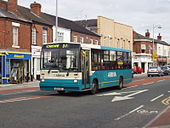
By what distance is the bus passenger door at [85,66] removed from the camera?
16.0 m

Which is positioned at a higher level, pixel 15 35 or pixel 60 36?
pixel 60 36

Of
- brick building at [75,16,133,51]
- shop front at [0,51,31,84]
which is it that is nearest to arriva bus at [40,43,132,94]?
shop front at [0,51,31,84]

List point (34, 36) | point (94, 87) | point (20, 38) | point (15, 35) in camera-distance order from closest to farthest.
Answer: point (94, 87), point (15, 35), point (20, 38), point (34, 36)

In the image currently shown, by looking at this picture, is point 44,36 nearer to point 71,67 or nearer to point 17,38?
point 17,38

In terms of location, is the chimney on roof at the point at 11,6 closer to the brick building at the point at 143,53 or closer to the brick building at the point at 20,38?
the brick building at the point at 20,38

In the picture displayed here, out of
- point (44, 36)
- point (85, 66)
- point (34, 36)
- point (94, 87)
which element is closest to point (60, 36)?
point (44, 36)

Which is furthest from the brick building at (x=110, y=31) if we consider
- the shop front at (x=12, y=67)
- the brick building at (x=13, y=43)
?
the shop front at (x=12, y=67)

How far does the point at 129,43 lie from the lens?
62.1 metres

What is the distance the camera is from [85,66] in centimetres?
1628

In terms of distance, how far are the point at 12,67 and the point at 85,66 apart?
1597 cm

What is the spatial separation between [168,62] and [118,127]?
81.4 metres

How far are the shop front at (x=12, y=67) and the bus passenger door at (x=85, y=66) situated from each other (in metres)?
14.0

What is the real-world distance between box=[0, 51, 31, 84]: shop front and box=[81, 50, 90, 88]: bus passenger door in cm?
1402

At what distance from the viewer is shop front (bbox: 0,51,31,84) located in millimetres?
28797
